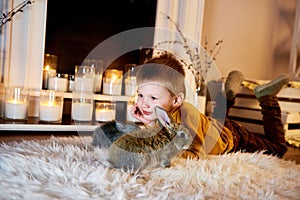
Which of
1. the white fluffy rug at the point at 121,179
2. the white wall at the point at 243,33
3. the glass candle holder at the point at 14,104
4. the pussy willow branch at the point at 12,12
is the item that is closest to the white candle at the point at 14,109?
the glass candle holder at the point at 14,104

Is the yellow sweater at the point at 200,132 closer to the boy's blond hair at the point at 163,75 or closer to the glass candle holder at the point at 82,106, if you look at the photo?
the boy's blond hair at the point at 163,75

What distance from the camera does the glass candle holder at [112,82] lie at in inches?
51.1

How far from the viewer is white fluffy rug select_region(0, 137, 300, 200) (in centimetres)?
59

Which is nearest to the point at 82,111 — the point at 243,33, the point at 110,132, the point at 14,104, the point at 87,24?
the point at 14,104

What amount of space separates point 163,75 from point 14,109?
71 cm

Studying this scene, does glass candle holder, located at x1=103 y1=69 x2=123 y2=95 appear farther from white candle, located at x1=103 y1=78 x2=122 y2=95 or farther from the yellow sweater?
the yellow sweater

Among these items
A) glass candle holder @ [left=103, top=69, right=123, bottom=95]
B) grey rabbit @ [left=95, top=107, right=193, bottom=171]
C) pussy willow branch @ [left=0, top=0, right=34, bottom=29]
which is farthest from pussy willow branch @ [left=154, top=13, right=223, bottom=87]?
grey rabbit @ [left=95, top=107, right=193, bottom=171]

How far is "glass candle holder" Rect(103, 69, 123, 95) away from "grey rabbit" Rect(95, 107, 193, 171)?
53 cm

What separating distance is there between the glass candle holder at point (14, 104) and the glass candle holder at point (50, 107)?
63mm

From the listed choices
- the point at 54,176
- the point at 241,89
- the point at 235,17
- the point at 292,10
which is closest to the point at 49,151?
the point at 54,176

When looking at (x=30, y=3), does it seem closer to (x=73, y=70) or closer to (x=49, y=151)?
(x=73, y=70)

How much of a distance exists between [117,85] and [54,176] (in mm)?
684

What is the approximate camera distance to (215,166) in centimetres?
82

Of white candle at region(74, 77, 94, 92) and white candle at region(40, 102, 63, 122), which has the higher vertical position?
white candle at region(74, 77, 94, 92)
